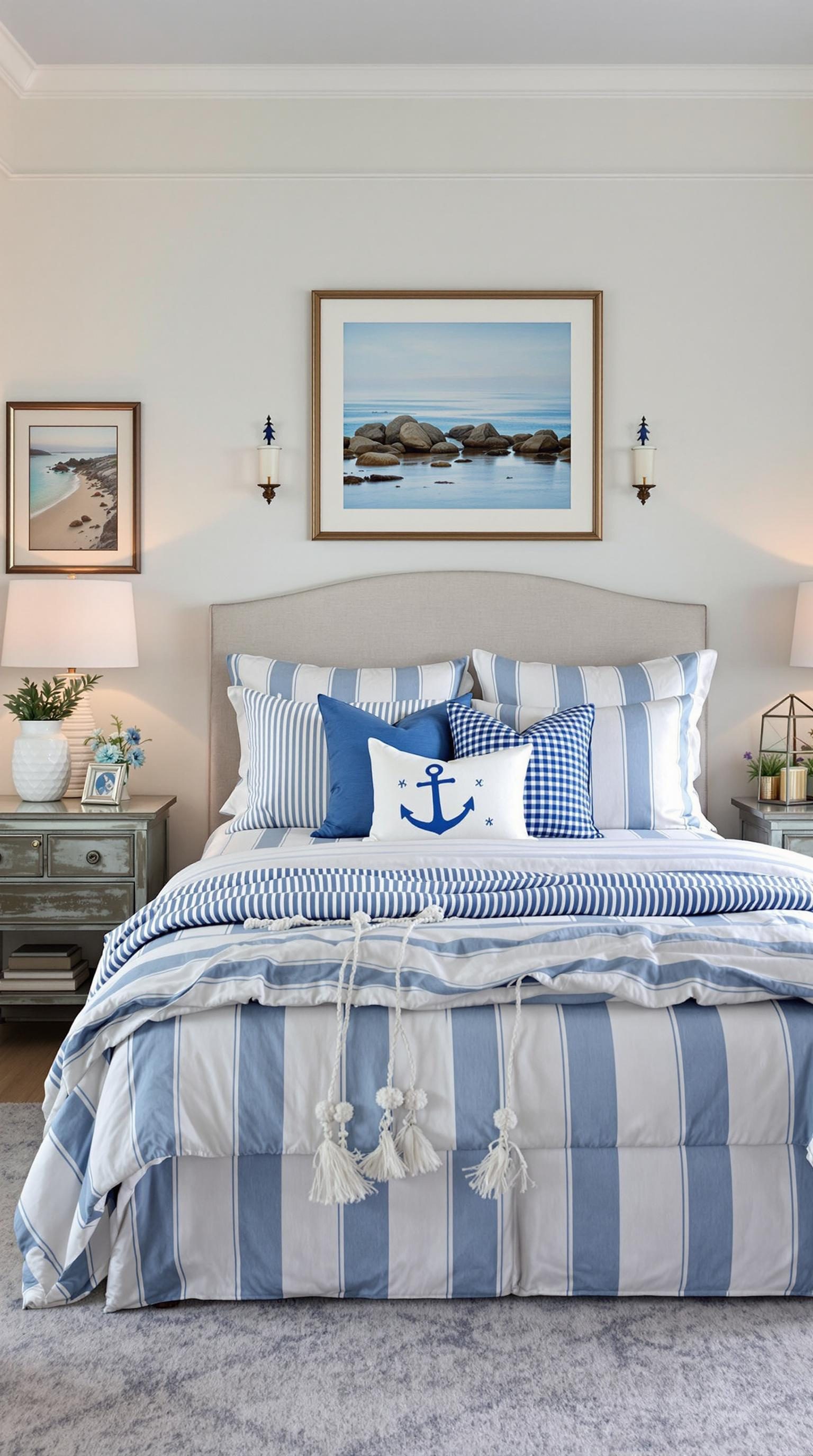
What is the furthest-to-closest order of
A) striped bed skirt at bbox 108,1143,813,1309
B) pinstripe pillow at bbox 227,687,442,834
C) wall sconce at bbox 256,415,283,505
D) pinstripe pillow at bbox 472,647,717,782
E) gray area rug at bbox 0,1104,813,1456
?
wall sconce at bbox 256,415,283,505
pinstripe pillow at bbox 472,647,717,782
pinstripe pillow at bbox 227,687,442,834
striped bed skirt at bbox 108,1143,813,1309
gray area rug at bbox 0,1104,813,1456

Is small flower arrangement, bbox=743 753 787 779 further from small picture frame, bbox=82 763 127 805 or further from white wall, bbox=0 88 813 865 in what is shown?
small picture frame, bbox=82 763 127 805

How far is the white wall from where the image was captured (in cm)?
376

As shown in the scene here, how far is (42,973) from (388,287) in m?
2.42

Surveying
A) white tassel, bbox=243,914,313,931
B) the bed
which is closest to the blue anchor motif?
white tassel, bbox=243,914,313,931

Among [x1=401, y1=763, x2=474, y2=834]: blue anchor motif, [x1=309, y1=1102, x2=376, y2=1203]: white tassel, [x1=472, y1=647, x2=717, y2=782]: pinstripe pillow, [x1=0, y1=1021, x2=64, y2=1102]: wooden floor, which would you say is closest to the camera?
[x1=309, y1=1102, x2=376, y2=1203]: white tassel

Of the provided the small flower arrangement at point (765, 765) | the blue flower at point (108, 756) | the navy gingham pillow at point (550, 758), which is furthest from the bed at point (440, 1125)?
the small flower arrangement at point (765, 765)

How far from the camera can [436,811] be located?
9.51 ft

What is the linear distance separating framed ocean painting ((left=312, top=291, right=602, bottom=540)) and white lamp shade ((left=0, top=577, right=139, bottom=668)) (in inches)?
29.1

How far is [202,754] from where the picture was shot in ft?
12.7

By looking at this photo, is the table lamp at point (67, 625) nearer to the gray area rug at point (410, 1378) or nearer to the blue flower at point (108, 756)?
the blue flower at point (108, 756)

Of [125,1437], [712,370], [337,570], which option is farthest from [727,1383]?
[712,370]
